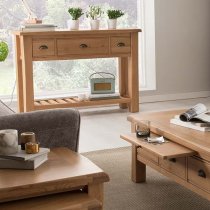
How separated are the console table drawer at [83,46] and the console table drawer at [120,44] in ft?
0.23

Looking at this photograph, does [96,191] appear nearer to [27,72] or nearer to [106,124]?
[106,124]

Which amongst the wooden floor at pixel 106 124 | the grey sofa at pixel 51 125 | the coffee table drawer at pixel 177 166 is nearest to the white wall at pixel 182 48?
the wooden floor at pixel 106 124

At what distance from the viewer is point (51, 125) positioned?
6.92 feet

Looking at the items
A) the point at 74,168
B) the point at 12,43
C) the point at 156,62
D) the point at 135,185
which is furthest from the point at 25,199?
the point at 156,62

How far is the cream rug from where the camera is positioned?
2582 millimetres

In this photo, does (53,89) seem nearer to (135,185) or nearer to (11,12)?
(11,12)

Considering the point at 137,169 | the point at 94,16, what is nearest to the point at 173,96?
the point at 94,16

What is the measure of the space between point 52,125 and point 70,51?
2571mm

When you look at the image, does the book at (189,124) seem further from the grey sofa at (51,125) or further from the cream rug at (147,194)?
the grey sofa at (51,125)

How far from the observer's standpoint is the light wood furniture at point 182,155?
7.48 ft

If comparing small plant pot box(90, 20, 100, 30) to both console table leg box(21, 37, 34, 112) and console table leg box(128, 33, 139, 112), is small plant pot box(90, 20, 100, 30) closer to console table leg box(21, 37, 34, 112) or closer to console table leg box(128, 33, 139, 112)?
console table leg box(128, 33, 139, 112)

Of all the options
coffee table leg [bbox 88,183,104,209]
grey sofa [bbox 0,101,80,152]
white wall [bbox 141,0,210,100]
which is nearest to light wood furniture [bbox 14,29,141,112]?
white wall [bbox 141,0,210,100]

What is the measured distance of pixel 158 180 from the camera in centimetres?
296

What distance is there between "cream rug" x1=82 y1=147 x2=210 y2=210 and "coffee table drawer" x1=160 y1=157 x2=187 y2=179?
188 mm
